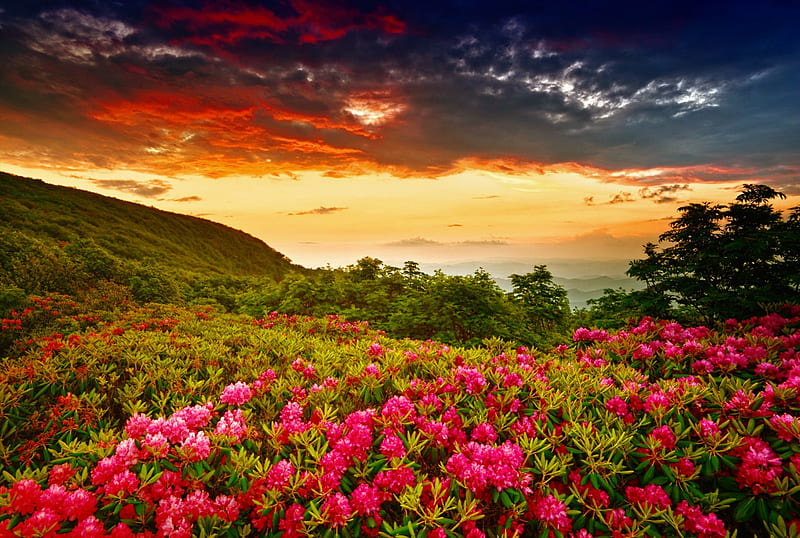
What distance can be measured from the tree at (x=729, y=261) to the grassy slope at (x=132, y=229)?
2890 cm

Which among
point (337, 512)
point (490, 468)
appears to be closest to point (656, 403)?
point (490, 468)

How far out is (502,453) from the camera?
245cm

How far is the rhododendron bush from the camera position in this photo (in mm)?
2186

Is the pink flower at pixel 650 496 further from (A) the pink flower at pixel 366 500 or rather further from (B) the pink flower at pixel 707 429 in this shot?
(A) the pink flower at pixel 366 500

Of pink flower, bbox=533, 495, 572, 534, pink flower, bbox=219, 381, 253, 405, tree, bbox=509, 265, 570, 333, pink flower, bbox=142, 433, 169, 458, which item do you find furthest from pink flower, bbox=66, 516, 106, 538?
tree, bbox=509, 265, 570, 333

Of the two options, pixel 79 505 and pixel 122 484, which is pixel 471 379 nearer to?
pixel 122 484

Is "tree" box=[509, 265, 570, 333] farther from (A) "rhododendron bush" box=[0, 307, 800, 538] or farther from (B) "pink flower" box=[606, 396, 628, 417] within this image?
(B) "pink flower" box=[606, 396, 628, 417]

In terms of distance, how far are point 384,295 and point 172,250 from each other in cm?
3128

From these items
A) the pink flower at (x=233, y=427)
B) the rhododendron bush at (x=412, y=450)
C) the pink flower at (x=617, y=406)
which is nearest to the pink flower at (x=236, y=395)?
the rhododendron bush at (x=412, y=450)

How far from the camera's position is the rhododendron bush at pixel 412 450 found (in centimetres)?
219

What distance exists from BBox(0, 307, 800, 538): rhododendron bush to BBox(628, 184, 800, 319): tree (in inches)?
140

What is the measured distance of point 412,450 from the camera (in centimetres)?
266

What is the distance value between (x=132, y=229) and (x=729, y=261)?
4421cm

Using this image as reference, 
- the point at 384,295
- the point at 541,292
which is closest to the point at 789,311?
the point at 541,292
